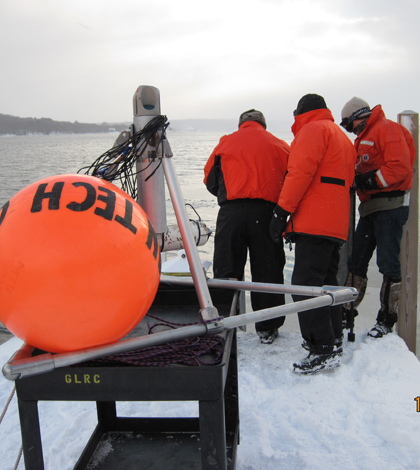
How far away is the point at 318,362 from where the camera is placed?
3123mm

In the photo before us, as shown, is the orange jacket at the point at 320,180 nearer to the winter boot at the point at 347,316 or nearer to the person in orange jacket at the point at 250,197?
the person in orange jacket at the point at 250,197

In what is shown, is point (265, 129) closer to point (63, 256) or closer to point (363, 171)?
point (363, 171)

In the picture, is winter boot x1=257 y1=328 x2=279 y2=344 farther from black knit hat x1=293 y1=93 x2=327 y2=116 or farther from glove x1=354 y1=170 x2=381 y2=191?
black knit hat x1=293 y1=93 x2=327 y2=116

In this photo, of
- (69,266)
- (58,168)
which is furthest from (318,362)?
(58,168)

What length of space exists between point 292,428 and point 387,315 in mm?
1786

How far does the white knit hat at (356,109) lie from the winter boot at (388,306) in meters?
1.43

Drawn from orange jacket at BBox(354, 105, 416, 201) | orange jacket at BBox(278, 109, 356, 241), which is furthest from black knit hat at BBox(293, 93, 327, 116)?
orange jacket at BBox(354, 105, 416, 201)

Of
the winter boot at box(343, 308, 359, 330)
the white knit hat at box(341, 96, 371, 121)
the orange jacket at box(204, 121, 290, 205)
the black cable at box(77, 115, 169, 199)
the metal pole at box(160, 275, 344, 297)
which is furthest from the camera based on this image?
the winter boot at box(343, 308, 359, 330)

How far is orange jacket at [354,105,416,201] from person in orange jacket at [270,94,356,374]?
1.58 feet

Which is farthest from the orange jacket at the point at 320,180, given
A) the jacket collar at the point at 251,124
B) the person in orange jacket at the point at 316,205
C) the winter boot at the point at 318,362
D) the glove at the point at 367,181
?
the winter boot at the point at 318,362

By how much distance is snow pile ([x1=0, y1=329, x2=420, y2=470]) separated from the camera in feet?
7.23

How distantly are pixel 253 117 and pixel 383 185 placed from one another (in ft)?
3.90

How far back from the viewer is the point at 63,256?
3.99 feet

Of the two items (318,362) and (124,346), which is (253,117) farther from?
(124,346)
